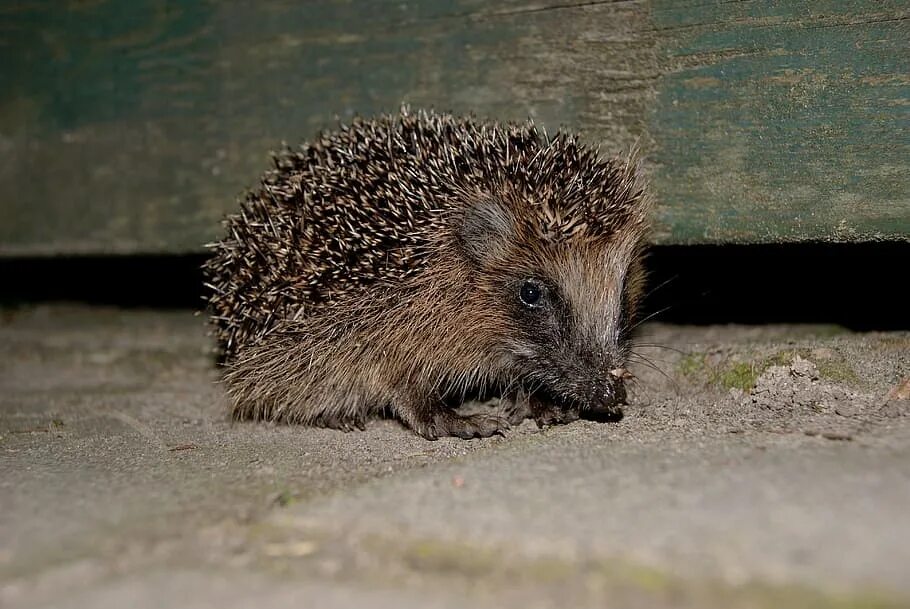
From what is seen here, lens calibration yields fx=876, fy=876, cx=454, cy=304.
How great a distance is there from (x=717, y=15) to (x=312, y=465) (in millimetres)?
2619

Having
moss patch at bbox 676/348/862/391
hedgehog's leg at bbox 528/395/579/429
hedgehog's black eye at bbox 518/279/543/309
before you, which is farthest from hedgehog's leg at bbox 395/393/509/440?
moss patch at bbox 676/348/862/391

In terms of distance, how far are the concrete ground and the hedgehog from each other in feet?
0.88

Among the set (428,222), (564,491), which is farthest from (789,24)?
(564,491)

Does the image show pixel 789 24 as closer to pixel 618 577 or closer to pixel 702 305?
pixel 702 305

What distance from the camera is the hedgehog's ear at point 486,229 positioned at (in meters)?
3.88

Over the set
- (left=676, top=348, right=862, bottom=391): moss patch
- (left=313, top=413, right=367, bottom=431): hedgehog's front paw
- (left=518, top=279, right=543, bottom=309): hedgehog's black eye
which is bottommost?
(left=313, top=413, right=367, bottom=431): hedgehog's front paw

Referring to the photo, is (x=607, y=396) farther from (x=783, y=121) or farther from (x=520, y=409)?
(x=783, y=121)

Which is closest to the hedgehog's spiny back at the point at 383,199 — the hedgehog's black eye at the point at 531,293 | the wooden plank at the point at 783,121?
the hedgehog's black eye at the point at 531,293

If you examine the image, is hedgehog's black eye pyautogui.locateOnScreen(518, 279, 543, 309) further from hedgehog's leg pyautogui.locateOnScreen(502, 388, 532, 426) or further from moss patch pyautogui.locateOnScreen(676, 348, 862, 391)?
moss patch pyautogui.locateOnScreen(676, 348, 862, 391)

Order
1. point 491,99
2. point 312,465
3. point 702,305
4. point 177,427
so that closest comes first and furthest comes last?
point 312,465 < point 177,427 < point 491,99 < point 702,305

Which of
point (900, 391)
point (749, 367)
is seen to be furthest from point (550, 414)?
point (900, 391)

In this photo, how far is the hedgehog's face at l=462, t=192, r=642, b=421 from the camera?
378cm

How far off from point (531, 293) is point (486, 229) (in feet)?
1.16

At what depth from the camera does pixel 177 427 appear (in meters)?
4.06
